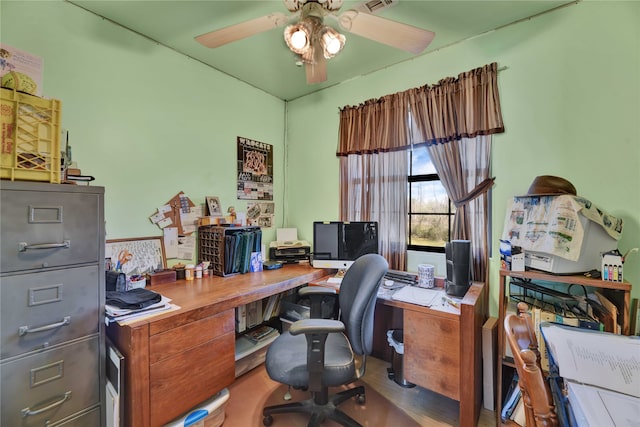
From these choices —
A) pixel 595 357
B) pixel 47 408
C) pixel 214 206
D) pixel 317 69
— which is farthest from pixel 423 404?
pixel 317 69

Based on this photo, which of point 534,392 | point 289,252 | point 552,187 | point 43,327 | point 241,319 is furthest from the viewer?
point 289,252

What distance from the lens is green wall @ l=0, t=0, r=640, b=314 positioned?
4.90ft

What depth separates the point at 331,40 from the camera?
1399 mm

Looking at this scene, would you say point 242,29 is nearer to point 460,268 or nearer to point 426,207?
point 426,207

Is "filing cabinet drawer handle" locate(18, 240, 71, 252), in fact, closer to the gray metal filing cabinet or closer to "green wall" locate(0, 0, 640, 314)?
the gray metal filing cabinet

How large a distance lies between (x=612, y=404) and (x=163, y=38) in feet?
9.94

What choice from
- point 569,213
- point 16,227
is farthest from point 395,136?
point 16,227

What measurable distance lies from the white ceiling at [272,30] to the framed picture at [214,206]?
1193mm

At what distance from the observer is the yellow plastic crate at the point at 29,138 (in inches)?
40.7

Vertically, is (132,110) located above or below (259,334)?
above

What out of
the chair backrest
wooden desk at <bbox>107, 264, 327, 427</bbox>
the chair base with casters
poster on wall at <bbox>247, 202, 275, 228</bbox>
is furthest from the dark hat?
poster on wall at <bbox>247, 202, 275, 228</bbox>

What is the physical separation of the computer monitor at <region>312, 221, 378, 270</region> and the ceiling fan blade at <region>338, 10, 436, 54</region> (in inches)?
51.8

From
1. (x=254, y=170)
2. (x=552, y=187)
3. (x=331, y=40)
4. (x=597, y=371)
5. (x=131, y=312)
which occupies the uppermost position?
(x=331, y=40)

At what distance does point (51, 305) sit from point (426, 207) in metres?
2.40
